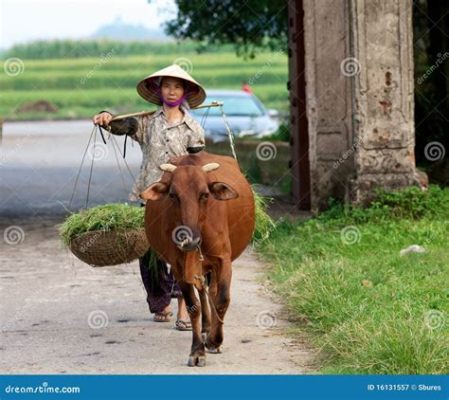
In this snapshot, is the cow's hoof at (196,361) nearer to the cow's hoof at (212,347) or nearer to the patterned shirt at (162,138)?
the cow's hoof at (212,347)

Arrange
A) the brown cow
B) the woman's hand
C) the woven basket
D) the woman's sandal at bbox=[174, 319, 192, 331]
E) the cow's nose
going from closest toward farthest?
the cow's nose → the brown cow → the woman's hand → the woven basket → the woman's sandal at bbox=[174, 319, 192, 331]

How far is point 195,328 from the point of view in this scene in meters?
8.85

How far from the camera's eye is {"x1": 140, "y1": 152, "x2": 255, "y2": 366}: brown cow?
339 inches

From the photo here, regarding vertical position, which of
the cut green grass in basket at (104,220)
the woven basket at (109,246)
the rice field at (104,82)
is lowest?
the rice field at (104,82)

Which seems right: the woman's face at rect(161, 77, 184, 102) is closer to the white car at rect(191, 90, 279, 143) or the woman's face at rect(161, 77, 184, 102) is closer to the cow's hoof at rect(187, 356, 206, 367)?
the cow's hoof at rect(187, 356, 206, 367)

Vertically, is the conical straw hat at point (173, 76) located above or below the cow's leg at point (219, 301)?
above

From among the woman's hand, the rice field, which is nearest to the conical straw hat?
the woman's hand

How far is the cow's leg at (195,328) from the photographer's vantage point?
344 inches

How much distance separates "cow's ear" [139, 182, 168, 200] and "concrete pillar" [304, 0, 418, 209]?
6.46 metres

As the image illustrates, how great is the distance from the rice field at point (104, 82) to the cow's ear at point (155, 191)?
44466 mm

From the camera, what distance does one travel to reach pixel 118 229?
9898 millimetres

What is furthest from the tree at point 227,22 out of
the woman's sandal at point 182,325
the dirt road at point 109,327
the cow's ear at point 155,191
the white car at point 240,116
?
the cow's ear at point 155,191

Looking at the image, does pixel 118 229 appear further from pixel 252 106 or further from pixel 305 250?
pixel 252 106

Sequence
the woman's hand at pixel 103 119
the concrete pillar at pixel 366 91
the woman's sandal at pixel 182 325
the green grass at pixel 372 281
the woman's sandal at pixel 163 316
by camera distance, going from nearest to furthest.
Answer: the green grass at pixel 372 281 → the woman's hand at pixel 103 119 → the woman's sandal at pixel 182 325 → the woman's sandal at pixel 163 316 → the concrete pillar at pixel 366 91
